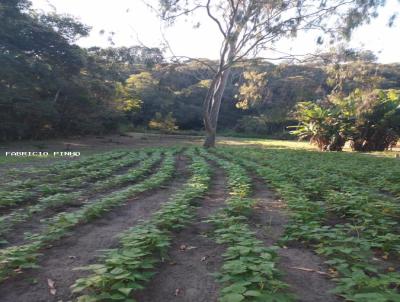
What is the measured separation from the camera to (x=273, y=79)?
44438 mm

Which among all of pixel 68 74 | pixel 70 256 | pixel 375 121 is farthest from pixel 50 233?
pixel 68 74

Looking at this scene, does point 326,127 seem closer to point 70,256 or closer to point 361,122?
point 361,122

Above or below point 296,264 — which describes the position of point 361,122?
above

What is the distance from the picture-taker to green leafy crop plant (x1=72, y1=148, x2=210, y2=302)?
8.10 ft

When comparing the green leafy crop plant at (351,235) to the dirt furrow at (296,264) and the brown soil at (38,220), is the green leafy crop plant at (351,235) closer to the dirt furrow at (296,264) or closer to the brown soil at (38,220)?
the dirt furrow at (296,264)

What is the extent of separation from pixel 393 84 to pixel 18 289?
44.1 metres

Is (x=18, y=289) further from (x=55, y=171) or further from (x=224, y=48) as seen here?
(x=224, y=48)

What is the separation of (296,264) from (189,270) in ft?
3.11

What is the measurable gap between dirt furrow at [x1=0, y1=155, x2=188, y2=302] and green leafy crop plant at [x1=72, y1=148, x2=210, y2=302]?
9.7 inches

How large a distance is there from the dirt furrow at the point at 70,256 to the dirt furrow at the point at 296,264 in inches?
62.5

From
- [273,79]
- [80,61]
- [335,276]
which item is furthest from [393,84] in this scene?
[335,276]

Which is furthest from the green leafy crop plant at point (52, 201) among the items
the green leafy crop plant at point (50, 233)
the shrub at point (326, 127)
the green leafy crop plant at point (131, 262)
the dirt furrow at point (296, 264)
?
the shrub at point (326, 127)

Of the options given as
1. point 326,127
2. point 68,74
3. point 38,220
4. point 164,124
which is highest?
point 68,74

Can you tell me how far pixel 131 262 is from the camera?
2.71 meters
